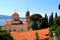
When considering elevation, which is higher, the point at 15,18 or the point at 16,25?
the point at 15,18

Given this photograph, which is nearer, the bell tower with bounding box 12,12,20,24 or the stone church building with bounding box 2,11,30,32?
the stone church building with bounding box 2,11,30,32

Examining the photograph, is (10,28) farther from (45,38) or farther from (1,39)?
(1,39)

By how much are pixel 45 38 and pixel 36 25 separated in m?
16.1

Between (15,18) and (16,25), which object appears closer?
(16,25)

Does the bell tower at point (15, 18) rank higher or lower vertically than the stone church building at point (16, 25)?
higher

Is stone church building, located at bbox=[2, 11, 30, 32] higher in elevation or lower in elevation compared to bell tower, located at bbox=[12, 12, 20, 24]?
lower

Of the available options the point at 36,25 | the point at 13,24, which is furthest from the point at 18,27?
the point at 36,25

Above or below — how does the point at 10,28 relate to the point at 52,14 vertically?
below

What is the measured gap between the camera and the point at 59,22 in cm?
2944

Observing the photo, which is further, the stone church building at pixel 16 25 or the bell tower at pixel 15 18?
the bell tower at pixel 15 18

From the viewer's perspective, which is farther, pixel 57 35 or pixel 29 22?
pixel 29 22

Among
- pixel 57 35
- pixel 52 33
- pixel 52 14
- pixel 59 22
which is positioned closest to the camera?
pixel 57 35

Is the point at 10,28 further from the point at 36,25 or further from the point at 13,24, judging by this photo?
the point at 36,25

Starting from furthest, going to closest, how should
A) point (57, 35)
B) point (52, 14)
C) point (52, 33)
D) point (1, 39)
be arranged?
point (52, 14) → point (52, 33) → point (57, 35) → point (1, 39)
